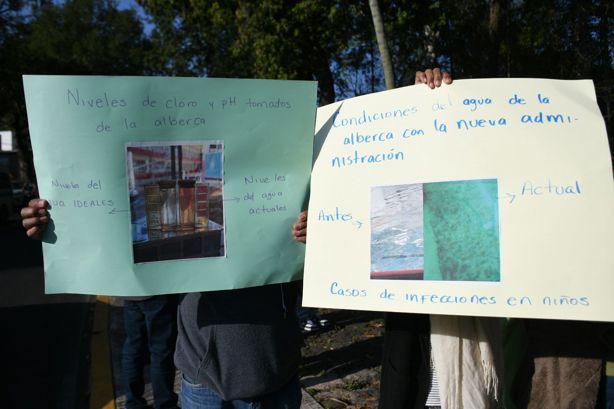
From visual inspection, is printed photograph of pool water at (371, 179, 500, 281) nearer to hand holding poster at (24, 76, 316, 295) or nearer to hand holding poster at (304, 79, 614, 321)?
hand holding poster at (304, 79, 614, 321)

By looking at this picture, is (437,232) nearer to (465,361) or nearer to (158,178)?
(465,361)

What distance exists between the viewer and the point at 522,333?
219cm

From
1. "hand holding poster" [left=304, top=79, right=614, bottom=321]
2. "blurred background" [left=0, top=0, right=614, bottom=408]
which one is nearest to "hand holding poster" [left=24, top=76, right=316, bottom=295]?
"hand holding poster" [left=304, top=79, right=614, bottom=321]

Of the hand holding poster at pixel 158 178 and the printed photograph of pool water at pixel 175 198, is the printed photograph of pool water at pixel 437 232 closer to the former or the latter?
the hand holding poster at pixel 158 178

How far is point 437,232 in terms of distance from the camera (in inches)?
67.0

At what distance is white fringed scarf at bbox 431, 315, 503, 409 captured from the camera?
5.93ft

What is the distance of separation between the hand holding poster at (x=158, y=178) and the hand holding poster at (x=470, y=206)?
24cm

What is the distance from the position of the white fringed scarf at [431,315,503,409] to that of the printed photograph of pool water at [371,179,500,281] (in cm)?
24

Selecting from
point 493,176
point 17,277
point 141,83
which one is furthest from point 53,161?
point 17,277

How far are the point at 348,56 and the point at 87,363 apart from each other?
11225 mm

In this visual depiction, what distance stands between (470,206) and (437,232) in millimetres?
128

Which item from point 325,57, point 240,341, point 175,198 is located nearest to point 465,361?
point 240,341

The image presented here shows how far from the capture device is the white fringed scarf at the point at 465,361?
1.81m

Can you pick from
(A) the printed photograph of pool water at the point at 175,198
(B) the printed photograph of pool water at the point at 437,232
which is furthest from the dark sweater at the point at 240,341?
(B) the printed photograph of pool water at the point at 437,232
